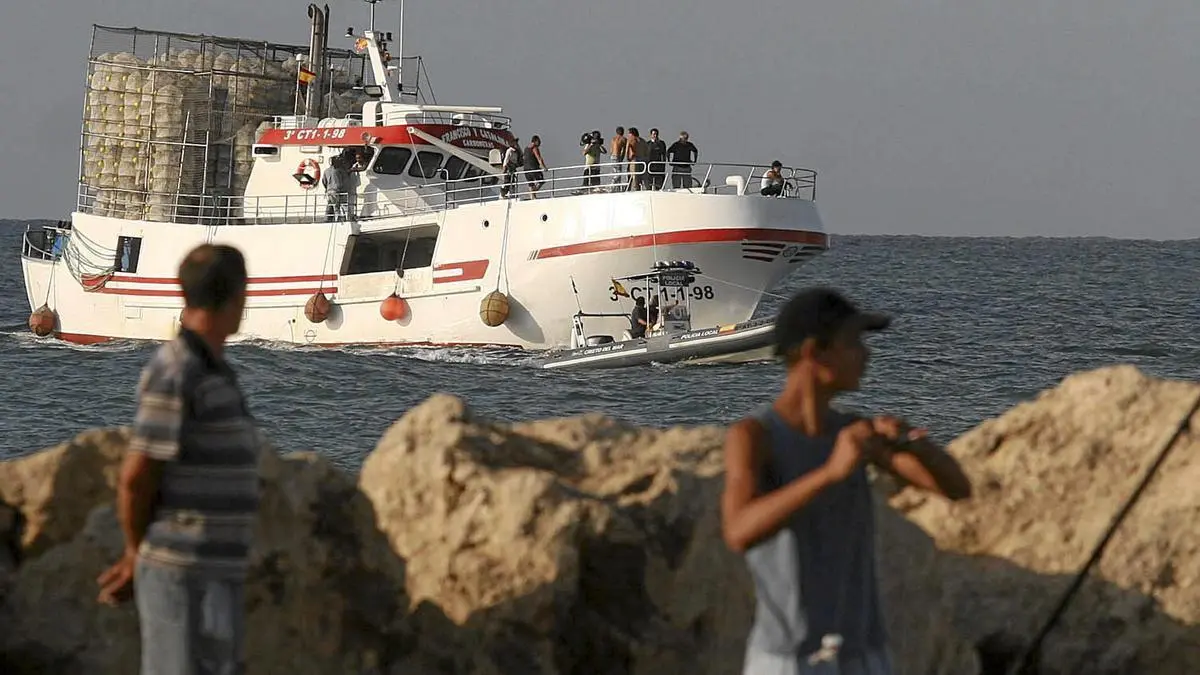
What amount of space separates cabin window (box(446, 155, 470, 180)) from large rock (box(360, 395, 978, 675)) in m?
24.4

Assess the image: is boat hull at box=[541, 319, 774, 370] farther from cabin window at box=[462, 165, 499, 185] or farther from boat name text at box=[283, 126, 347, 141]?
boat name text at box=[283, 126, 347, 141]

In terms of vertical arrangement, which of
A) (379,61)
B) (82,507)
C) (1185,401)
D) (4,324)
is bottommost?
(4,324)

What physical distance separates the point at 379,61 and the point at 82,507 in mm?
28085

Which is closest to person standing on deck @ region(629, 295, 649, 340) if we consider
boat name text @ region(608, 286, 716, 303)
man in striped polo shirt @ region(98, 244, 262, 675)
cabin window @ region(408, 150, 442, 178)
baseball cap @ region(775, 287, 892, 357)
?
boat name text @ region(608, 286, 716, 303)

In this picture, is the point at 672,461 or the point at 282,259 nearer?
the point at 672,461

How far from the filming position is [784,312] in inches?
138

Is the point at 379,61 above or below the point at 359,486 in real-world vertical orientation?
above

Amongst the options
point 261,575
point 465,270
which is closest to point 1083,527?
point 261,575

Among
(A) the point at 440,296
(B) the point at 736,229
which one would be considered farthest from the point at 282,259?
(B) the point at 736,229

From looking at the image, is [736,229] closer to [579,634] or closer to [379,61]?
[379,61]

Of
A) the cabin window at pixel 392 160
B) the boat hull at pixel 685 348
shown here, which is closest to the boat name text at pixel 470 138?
the cabin window at pixel 392 160

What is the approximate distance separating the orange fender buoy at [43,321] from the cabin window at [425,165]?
8345mm

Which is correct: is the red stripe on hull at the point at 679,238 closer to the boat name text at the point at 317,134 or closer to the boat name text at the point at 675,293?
the boat name text at the point at 675,293

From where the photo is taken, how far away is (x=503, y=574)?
455 cm
